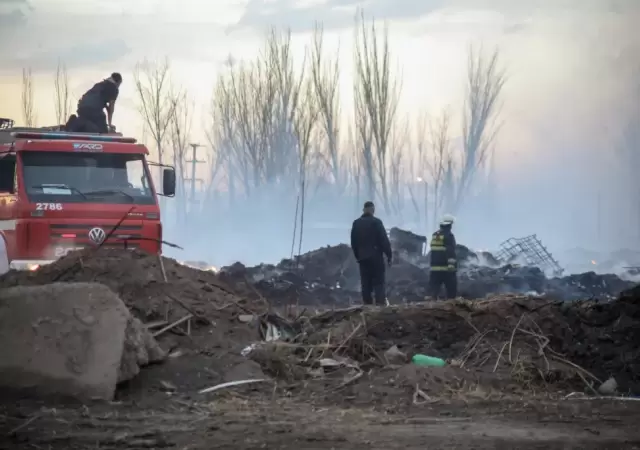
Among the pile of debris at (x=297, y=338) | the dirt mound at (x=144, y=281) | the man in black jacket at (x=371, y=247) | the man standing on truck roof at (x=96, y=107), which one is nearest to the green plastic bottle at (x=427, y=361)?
the pile of debris at (x=297, y=338)

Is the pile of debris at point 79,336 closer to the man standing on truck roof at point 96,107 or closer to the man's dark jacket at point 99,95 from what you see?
the man standing on truck roof at point 96,107

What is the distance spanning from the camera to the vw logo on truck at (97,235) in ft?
38.1

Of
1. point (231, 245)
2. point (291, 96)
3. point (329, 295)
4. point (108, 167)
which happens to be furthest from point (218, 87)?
point (108, 167)

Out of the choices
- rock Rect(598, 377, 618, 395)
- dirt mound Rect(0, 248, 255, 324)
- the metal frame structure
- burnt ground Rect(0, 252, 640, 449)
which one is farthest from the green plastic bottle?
the metal frame structure

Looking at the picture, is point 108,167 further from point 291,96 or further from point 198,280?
point 291,96

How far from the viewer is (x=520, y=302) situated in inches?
415

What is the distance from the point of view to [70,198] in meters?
11.7

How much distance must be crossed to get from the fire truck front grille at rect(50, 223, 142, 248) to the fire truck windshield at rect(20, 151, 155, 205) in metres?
0.37

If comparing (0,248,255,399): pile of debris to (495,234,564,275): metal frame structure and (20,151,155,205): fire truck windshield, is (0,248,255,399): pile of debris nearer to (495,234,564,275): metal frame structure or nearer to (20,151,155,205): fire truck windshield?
(20,151,155,205): fire truck windshield

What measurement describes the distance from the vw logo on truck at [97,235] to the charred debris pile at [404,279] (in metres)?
7.38

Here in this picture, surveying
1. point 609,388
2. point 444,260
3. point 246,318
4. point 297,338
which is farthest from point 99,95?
point 609,388

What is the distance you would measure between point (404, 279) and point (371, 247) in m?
9.08

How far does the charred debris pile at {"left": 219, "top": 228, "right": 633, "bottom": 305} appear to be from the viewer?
20516mm

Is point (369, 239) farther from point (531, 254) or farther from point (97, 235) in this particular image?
point (531, 254)
